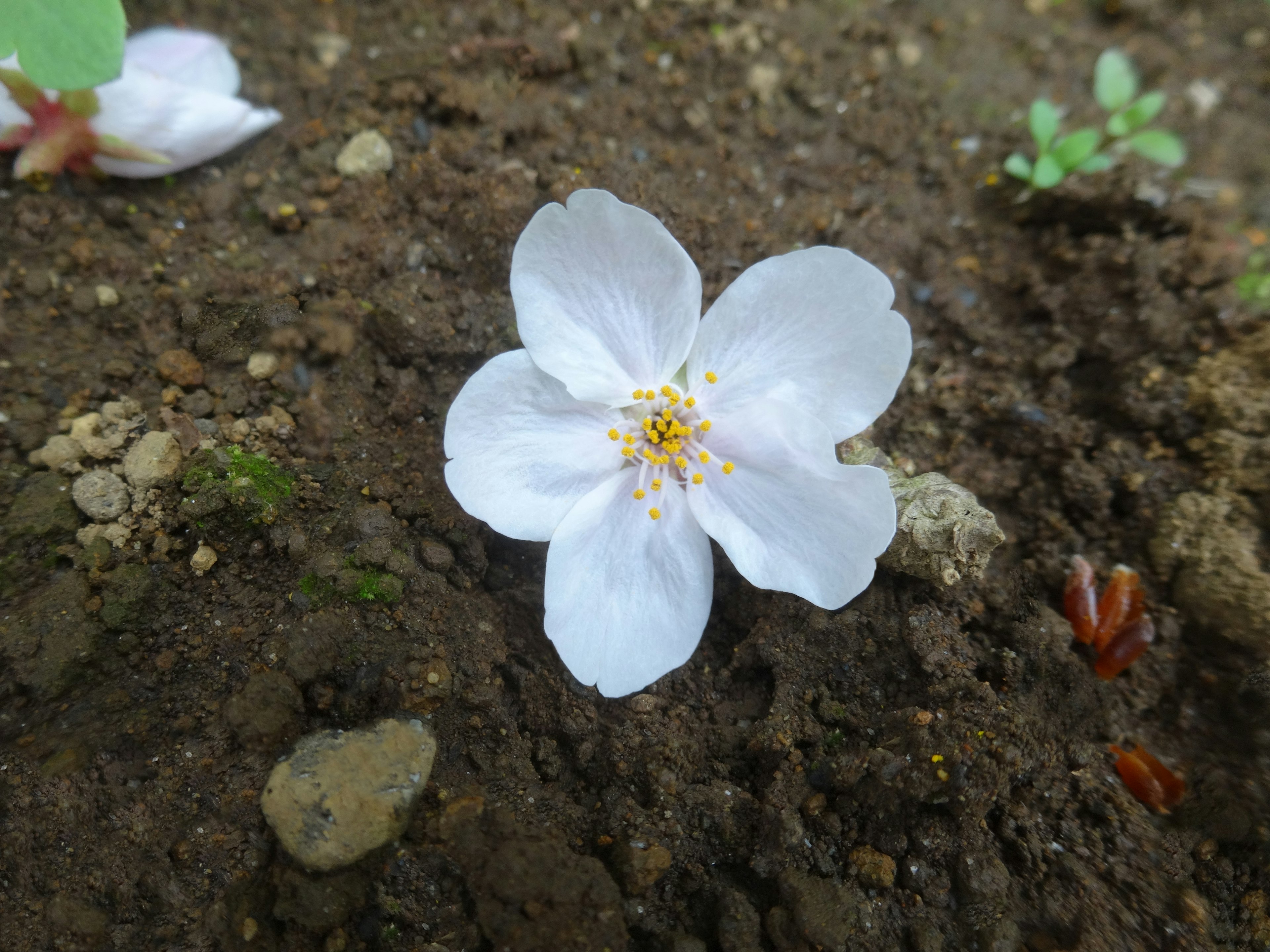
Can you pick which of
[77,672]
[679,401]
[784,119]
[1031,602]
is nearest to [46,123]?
[77,672]

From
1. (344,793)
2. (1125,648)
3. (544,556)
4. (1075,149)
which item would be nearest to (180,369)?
(544,556)

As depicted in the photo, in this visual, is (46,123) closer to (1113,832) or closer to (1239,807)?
(1113,832)

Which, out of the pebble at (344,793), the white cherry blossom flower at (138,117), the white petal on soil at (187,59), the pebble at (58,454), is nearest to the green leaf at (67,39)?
the white cherry blossom flower at (138,117)

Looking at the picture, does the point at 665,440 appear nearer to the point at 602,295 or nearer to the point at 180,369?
the point at 602,295

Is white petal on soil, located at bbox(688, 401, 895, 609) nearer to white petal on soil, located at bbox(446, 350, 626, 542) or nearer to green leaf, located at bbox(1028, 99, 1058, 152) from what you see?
white petal on soil, located at bbox(446, 350, 626, 542)

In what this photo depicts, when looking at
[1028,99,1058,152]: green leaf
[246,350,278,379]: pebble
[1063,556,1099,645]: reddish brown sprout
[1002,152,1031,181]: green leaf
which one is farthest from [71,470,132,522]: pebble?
[1028,99,1058,152]: green leaf

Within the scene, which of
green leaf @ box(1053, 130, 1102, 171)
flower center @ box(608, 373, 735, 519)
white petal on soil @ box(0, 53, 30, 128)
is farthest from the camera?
green leaf @ box(1053, 130, 1102, 171)
